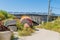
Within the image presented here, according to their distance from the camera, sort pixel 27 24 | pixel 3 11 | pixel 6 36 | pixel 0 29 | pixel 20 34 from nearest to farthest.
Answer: pixel 6 36 → pixel 0 29 → pixel 20 34 → pixel 27 24 → pixel 3 11

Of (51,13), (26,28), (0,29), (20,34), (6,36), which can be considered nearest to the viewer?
(6,36)

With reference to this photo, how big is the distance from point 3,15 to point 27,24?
13.7 ft

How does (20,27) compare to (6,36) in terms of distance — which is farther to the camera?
(20,27)

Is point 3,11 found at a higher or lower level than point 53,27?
higher

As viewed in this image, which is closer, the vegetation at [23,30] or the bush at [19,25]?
the vegetation at [23,30]

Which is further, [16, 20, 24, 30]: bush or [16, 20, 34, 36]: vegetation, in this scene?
[16, 20, 24, 30]: bush

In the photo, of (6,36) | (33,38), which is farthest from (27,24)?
(6,36)

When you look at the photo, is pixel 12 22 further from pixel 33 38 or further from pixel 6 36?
pixel 6 36

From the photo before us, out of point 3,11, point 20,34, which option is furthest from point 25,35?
point 3,11

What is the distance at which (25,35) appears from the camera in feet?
49.6

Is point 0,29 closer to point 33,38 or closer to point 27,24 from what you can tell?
point 33,38

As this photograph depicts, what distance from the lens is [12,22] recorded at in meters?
17.8

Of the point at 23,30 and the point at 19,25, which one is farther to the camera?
the point at 19,25

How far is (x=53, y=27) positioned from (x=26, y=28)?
4718 mm
